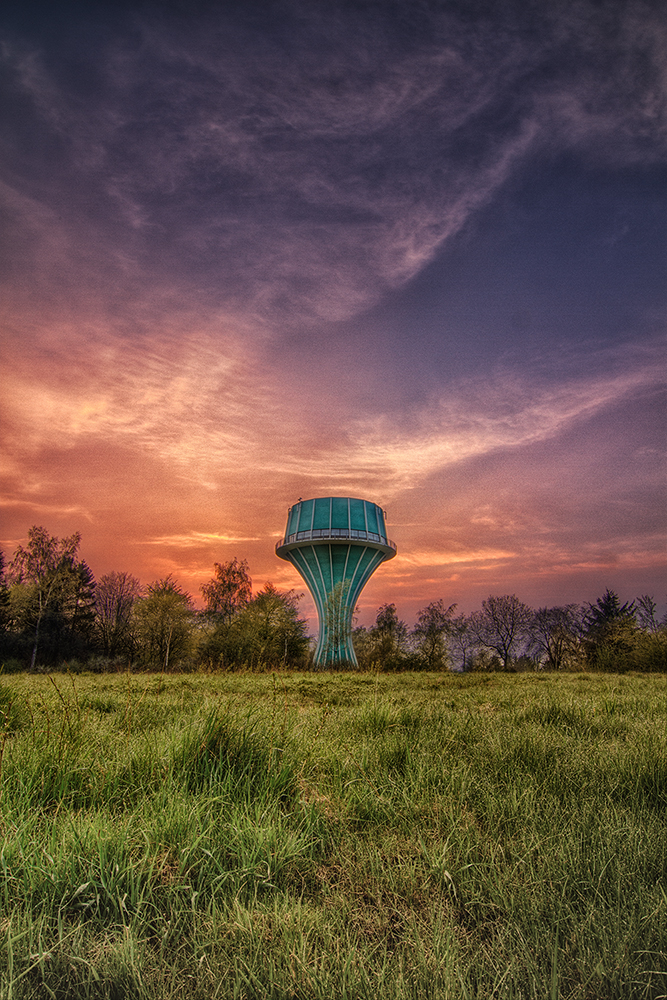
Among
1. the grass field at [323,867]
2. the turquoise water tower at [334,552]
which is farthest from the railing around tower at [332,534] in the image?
the grass field at [323,867]

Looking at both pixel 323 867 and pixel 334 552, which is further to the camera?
pixel 334 552

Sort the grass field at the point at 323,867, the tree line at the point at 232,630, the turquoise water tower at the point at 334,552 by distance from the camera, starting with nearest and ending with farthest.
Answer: the grass field at the point at 323,867 → the tree line at the point at 232,630 → the turquoise water tower at the point at 334,552

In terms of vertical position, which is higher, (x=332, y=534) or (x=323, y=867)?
(x=332, y=534)

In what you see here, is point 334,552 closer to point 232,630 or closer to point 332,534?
point 332,534

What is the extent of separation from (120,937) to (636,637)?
2990 cm

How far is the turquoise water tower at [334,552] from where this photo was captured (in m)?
37.4

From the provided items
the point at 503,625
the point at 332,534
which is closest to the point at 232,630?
the point at 332,534

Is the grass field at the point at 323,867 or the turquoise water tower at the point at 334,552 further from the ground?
the turquoise water tower at the point at 334,552

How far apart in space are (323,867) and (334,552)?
3698 centimetres

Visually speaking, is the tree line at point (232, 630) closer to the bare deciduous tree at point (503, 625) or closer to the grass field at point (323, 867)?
the bare deciduous tree at point (503, 625)

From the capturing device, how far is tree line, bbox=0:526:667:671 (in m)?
27.3

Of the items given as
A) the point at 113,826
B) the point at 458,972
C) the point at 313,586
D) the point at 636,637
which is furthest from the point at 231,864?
the point at 313,586

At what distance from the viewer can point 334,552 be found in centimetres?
3906

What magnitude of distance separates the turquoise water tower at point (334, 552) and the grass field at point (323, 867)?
33.7 m
